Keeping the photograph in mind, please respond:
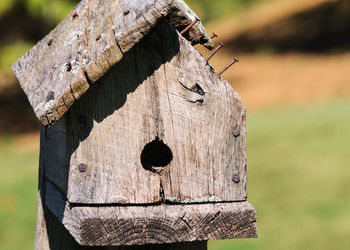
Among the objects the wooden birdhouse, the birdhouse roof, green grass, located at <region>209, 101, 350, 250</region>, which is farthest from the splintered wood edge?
green grass, located at <region>209, 101, 350, 250</region>

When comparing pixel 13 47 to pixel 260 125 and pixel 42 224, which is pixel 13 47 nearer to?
pixel 260 125

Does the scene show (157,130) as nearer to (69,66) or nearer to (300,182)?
(69,66)

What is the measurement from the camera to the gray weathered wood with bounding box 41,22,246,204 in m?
2.85

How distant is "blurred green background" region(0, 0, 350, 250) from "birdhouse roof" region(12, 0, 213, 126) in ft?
17.1

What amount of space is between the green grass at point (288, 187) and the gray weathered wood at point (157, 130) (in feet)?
16.1

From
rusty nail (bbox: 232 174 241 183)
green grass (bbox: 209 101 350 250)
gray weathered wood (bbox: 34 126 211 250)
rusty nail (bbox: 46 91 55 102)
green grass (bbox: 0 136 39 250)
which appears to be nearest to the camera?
rusty nail (bbox: 46 91 55 102)

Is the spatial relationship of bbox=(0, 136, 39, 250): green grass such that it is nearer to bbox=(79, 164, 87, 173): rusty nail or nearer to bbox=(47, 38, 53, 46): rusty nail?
bbox=(47, 38, 53, 46): rusty nail

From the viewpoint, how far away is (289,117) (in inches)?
547

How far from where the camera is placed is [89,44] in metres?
2.72

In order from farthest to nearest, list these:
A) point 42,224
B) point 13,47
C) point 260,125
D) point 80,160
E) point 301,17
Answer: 1. point 301,17
2. point 13,47
3. point 260,125
4. point 42,224
5. point 80,160

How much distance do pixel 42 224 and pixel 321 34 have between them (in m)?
24.2

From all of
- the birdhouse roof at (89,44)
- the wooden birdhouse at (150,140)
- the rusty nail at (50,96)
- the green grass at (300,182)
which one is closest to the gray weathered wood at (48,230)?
the wooden birdhouse at (150,140)

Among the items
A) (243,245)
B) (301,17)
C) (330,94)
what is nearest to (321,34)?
(301,17)

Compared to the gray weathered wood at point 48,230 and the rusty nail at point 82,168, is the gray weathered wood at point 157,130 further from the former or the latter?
the gray weathered wood at point 48,230
